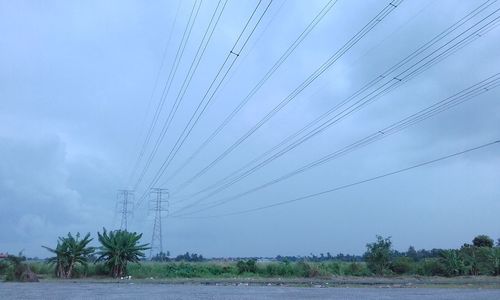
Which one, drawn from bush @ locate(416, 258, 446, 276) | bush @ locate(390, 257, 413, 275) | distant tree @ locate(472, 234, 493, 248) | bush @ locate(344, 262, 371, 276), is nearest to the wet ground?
bush @ locate(344, 262, 371, 276)

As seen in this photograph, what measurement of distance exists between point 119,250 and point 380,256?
26593mm

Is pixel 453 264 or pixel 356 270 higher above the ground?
pixel 453 264

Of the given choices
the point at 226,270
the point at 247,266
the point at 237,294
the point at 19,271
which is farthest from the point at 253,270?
the point at 237,294

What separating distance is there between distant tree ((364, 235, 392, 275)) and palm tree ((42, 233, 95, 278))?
2845 centimetres

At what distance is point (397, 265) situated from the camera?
181ft

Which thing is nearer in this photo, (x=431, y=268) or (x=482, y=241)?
(x=431, y=268)

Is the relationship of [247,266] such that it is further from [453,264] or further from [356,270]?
[453,264]

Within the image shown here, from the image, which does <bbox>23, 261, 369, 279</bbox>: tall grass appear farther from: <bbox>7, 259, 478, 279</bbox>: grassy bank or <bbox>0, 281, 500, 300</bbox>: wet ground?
<bbox>0, 281, 500, 300</bbox>: wet ground

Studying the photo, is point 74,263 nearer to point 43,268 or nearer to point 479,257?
point 43,268

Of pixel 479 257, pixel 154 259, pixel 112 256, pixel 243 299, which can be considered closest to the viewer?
pixel 243 299

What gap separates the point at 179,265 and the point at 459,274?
28833 mm

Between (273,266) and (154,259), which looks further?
(154,259)

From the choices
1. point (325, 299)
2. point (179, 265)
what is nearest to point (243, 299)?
point (325, 299)

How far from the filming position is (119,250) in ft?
162
